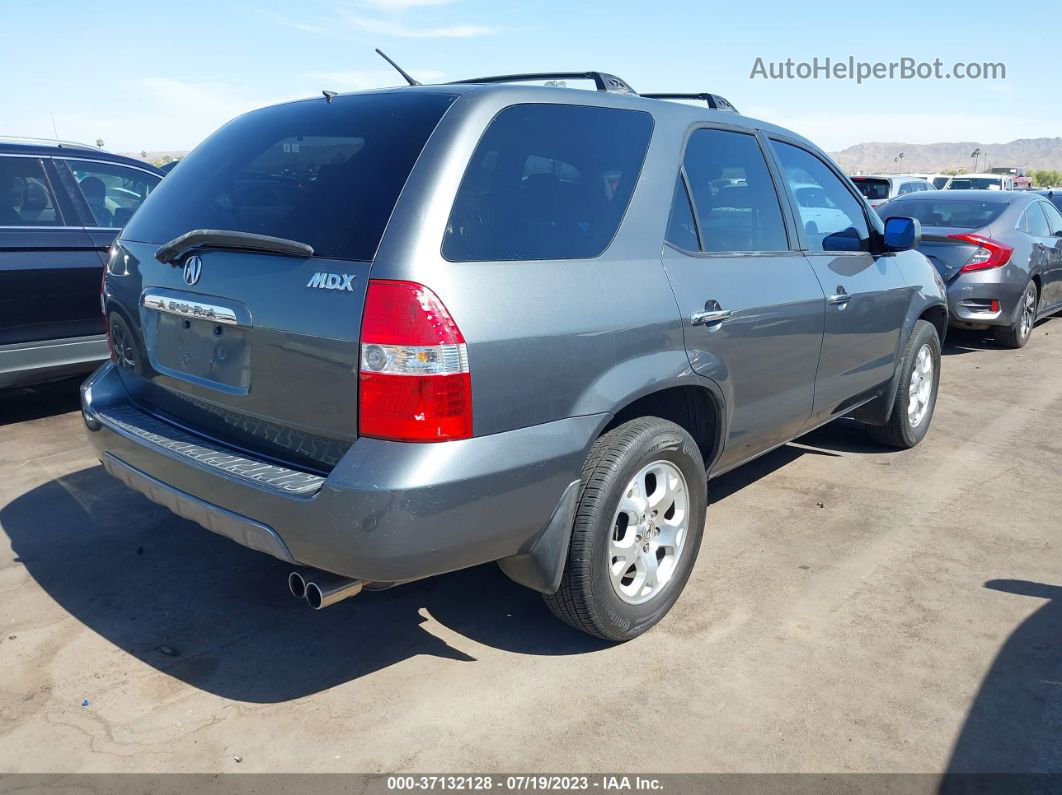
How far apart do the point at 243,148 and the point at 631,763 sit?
7.96 feet

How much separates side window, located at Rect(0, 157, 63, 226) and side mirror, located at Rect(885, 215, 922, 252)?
494 cm

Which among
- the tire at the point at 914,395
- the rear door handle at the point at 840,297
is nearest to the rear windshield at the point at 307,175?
the rear door handle at the point at 840,297

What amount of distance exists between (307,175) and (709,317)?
4.90 ft

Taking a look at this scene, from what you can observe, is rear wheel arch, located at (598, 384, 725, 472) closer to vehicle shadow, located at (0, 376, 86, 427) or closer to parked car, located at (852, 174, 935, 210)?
vehicle shadow, located at (0, 376, 86, 427)

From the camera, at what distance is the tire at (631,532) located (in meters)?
2.81

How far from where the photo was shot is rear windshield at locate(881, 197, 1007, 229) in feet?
28.1

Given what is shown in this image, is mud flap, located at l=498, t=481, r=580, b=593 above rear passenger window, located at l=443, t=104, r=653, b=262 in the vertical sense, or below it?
below

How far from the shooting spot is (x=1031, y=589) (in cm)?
359

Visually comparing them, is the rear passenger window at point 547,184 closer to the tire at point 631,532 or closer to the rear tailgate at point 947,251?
the tire at point 631,532

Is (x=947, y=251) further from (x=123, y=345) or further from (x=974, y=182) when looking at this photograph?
(x=974, y=182)

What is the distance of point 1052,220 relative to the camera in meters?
9.59

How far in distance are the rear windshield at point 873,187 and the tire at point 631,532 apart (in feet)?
57.5

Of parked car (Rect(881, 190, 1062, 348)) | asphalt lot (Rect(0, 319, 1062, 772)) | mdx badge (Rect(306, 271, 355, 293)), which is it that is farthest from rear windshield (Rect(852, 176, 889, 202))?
mdx badge (Rect(306, 271, 355, 293))

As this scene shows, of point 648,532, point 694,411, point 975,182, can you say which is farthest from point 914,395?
point 975,182
